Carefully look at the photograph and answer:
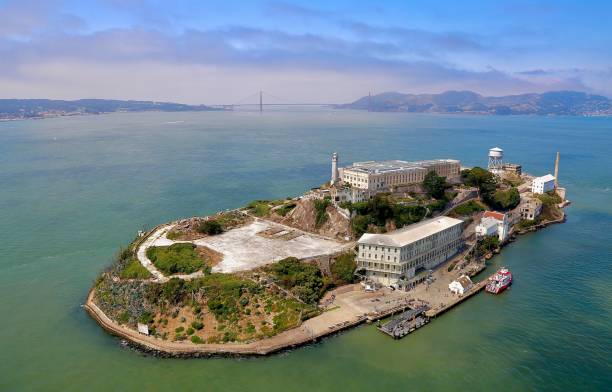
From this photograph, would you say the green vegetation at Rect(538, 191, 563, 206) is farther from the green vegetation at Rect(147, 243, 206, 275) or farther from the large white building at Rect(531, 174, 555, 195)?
the green vegetation at Rect(147, 243, 206, 275)

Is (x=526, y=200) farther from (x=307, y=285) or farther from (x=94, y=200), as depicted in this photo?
(x=94, y=200)

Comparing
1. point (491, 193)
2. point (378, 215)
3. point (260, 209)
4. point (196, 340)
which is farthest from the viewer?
point (491, 193)

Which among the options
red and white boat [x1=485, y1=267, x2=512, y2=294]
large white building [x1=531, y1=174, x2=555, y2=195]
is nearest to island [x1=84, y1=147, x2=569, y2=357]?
red and white boat [x1=485, y1=267, x2=512, y2=294]

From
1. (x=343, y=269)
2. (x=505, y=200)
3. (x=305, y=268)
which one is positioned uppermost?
(x=505, y=200)

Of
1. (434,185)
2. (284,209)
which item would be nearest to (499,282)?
(434,185)

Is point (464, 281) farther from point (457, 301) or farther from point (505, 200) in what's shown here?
point (505, 200)

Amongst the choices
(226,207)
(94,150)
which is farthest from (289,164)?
(94,150)
